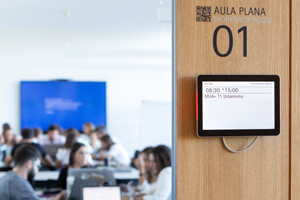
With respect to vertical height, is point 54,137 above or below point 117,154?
above

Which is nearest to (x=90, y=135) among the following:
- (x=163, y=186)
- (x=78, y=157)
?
(x=78, y=157)

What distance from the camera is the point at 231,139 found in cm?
117

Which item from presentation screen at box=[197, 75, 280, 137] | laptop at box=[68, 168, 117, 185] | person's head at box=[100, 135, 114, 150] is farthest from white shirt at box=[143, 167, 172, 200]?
presentation screen at box=[197, 75, 280, 137]

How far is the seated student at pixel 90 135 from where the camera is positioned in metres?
5.12

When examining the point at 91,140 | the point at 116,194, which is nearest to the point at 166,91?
the point at 91,140

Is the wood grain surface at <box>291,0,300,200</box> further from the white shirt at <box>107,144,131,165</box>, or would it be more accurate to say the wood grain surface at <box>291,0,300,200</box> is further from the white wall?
the white wall

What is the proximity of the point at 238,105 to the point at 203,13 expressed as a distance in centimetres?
40

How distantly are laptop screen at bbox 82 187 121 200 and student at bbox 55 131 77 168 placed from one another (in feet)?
6.27

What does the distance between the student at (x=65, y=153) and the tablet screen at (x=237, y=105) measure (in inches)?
143

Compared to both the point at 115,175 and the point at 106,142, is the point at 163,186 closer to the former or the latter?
the point at 115,175

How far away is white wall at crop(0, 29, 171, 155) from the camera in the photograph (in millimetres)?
5574

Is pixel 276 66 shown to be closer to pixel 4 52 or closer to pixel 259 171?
pixel 259 171

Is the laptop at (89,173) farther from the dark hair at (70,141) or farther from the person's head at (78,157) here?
the dark hair at (70,141)

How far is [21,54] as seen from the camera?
5.62 meters
